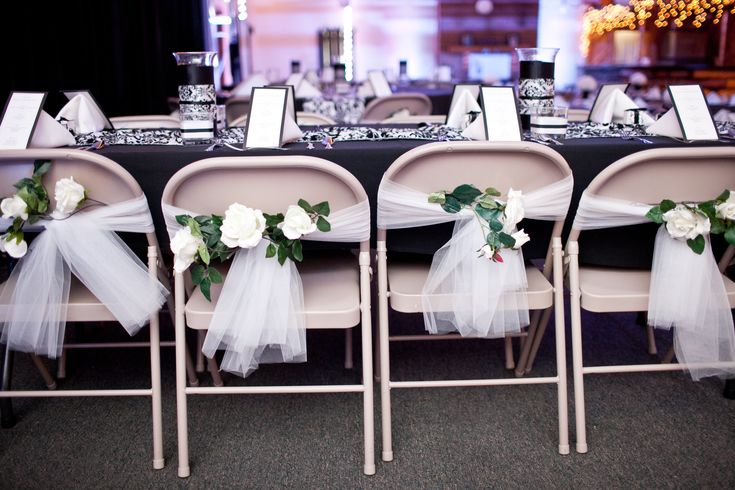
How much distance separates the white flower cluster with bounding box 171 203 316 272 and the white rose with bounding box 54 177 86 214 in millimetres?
270

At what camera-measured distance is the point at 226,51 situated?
1082 centimetres

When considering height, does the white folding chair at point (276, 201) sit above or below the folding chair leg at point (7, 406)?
above

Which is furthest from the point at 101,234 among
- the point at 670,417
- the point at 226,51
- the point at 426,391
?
the point at 226,51

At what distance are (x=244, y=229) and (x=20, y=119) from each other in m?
0.86

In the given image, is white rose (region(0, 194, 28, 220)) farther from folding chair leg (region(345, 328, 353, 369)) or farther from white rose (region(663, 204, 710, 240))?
white rose (region(663, 204, 710, 240))

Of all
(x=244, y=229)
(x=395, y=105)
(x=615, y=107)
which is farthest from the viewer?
(x=395, y=105)

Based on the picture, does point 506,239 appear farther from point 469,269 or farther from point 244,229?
point 244,229

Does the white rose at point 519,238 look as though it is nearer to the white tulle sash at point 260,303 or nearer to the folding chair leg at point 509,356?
the white tulle sash at point 260,303

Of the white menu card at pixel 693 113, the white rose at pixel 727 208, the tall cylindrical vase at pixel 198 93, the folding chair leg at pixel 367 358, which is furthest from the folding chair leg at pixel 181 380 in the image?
the white menu card at pixel 693 113

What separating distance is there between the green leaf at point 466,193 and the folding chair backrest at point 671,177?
0.28m

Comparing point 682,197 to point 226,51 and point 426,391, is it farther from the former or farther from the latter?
point 226,51

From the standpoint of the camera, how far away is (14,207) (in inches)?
60.5

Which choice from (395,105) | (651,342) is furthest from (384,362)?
(395,105)

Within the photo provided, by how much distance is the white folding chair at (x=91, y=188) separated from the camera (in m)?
1.52
